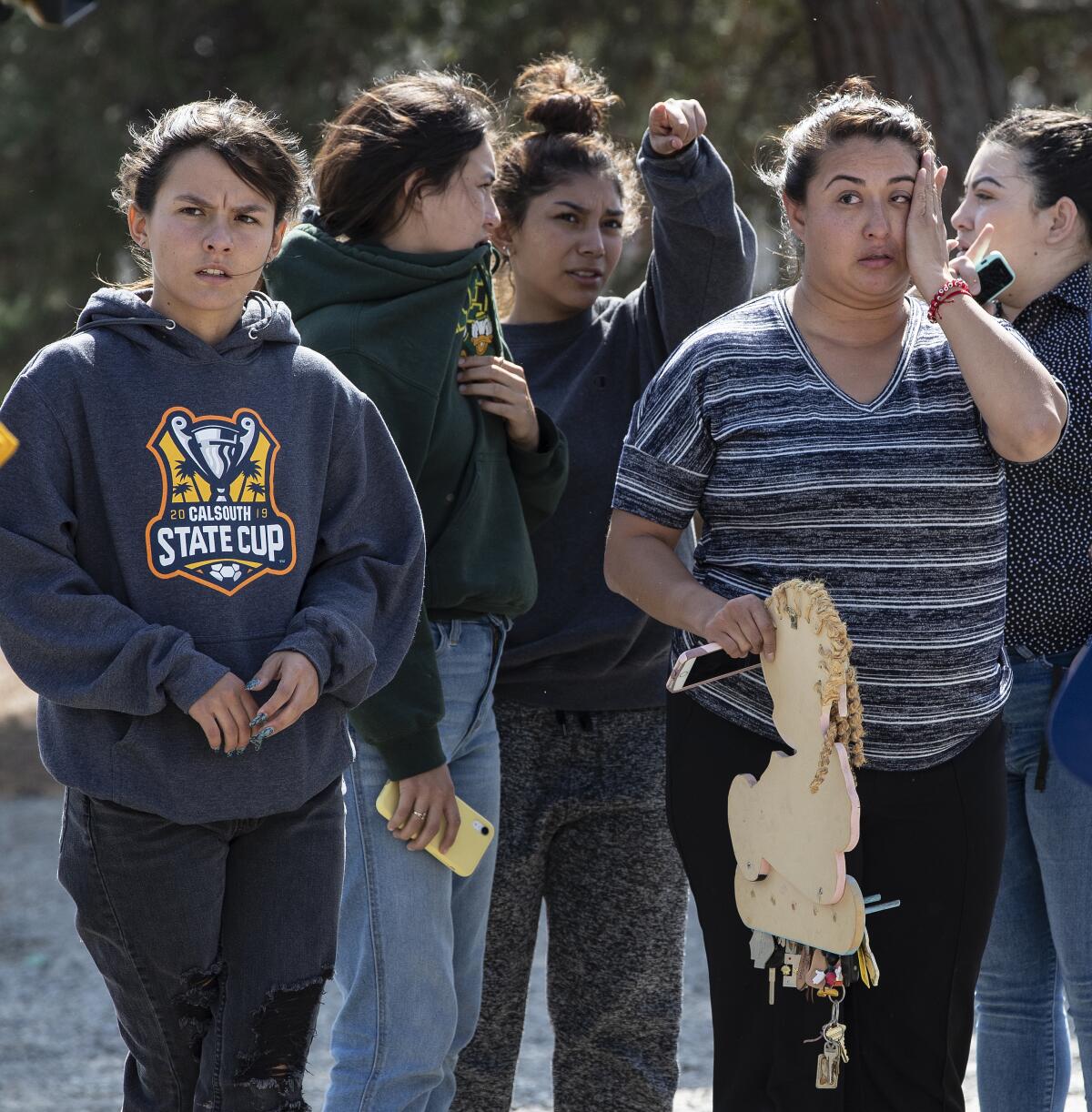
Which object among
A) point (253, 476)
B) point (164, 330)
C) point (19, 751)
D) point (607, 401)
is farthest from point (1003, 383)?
point (19, 751)

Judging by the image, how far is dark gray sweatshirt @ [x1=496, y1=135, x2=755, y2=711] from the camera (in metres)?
2.83

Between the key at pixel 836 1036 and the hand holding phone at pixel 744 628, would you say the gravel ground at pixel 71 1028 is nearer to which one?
the key at pixel 836 1036

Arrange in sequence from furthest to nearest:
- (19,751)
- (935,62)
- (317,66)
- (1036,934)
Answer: (19,751)
(317,66)
(935,62)
(1036,934)

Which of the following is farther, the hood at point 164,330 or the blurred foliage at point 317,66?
the blurred foliage at point 317,66

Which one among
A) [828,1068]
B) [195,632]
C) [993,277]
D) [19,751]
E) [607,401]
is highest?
[993,277]

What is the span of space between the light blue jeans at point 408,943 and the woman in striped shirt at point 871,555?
35 cm

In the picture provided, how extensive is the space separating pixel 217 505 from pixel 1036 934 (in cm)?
164

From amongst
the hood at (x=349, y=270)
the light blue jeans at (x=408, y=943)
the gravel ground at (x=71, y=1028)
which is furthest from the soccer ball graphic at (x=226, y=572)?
the gravel ground at (x=71, y=1028)

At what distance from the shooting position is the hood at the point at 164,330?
215cm

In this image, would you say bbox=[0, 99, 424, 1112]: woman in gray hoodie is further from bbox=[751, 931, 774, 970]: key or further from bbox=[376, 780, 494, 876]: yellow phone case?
bbox=[751, 931, 774, 970]: key

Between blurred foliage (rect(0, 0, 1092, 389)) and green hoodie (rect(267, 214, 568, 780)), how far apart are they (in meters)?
4.09

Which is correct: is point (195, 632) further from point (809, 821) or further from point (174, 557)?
point (809, 821)

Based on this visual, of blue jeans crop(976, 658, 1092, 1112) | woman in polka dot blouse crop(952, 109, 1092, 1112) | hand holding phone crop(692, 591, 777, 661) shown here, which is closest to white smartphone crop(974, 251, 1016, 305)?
woman in polka dot blouse crop(952, 109, 1092, 1112)

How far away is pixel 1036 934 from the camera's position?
8.98 feet
